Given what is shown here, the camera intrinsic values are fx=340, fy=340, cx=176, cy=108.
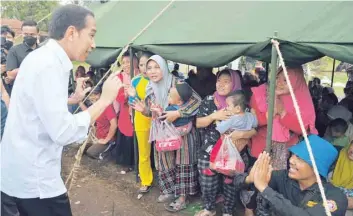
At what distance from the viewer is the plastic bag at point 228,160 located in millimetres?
3305

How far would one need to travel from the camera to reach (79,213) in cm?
404

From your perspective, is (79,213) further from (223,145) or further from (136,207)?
(223,145)

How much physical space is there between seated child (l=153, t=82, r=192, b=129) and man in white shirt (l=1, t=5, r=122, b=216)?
183 centimetres

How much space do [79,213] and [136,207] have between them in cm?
68

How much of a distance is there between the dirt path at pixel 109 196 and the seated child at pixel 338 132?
1.73m

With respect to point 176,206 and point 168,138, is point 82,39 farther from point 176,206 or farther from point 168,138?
point 176,206

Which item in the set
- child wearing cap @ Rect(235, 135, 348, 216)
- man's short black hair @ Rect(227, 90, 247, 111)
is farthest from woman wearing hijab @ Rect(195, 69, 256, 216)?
child wearing cap @ Rect(235, 135, 348, 216)

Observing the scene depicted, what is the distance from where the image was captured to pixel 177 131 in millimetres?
3863

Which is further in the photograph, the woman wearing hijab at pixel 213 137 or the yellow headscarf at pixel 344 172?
the woman wearing hijab at pixel 213 137

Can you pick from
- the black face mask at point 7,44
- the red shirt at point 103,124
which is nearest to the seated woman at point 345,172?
the red shirt at point 103,124

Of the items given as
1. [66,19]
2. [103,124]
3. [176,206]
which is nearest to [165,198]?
[176,206]

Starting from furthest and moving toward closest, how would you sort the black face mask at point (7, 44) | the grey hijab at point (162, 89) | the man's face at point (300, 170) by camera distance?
1. the black face mask at point (7, 44)
2. the grey hijab at point (162, 89)
3. the man's face at point (300, 170)

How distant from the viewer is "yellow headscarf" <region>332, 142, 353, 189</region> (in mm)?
3168

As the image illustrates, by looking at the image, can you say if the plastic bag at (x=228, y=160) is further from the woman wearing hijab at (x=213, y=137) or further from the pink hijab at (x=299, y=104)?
the pink hijab at (x=299, y=104)
